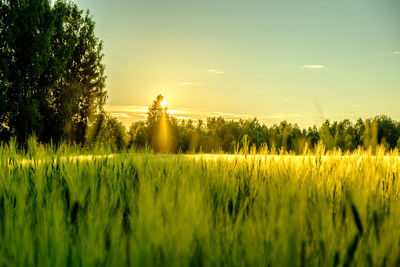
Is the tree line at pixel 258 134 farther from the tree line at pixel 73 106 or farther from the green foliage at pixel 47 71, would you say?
the green foliage at pixel 47 71

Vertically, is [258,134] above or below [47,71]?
below

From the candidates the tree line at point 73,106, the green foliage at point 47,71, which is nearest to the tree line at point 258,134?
the tree line at point 73,106

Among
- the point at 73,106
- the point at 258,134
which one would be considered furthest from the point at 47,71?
the point at 258,134

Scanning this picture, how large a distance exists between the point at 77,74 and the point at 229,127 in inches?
774

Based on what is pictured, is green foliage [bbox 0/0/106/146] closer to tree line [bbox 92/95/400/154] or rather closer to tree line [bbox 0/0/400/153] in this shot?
tree line [bbox 0/0/400/153]

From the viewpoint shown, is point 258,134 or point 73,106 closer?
point 258,134

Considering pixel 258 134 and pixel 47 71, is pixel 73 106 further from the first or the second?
pixel 258 134

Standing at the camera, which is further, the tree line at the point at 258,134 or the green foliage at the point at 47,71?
the green foliage at the point at 47,71

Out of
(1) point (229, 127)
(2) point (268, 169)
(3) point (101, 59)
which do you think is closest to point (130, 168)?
(2) point (268, 169)

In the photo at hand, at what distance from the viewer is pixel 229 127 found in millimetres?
22391

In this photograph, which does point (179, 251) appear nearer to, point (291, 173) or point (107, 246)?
point (107, 246)

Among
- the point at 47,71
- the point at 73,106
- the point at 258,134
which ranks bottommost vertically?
the point at 258,134

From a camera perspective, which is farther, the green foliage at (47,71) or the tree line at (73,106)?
the green foliage at (47,71)

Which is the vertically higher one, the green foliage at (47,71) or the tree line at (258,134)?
the green foliage at (47,71)
